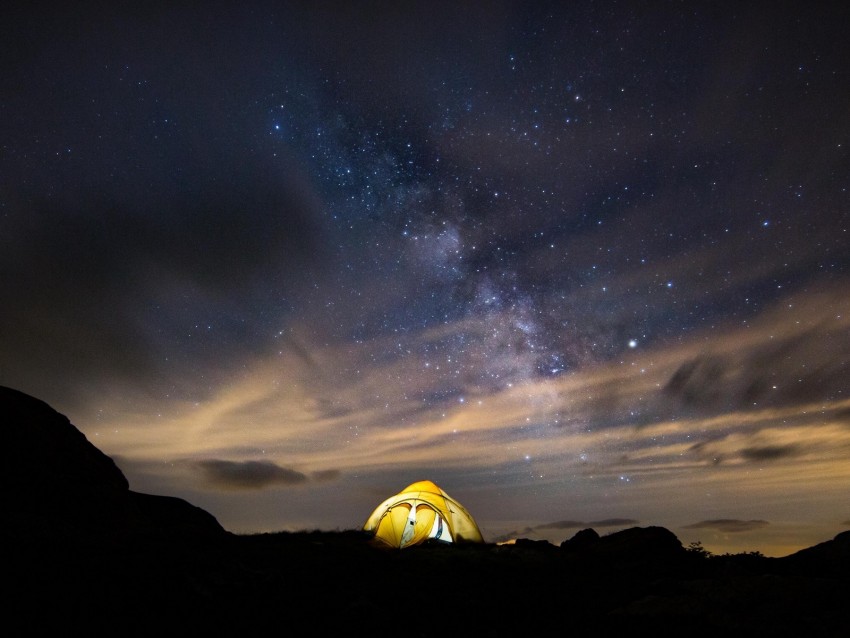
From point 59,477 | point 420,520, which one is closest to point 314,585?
point 59,477

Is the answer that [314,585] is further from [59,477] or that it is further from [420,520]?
[420,520]

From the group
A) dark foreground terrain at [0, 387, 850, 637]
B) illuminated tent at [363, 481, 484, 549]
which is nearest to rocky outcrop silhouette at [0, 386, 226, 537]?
dark foreground terrain at [0, 387, 850, 637]

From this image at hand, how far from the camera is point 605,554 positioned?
538 inches

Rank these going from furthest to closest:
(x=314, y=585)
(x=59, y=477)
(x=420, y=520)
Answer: (x=420, y=520) < (x=59, y=477) < (x=314, y=585)

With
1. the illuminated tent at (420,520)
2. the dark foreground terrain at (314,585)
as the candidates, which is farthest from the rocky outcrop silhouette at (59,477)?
the illuminated tent at (420,520)

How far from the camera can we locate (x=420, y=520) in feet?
64.0

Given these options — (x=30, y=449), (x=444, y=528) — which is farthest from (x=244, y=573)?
(x=444, y=528)

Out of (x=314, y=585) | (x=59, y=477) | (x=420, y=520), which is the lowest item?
(x=314, y=585)

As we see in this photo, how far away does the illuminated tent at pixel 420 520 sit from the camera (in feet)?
63.0

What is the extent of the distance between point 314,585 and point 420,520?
11.2 metres

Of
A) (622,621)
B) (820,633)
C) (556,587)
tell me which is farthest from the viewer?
(556,587)

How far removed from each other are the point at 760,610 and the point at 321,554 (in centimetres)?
1046

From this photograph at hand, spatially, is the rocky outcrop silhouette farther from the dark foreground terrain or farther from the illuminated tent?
the illuminated tent

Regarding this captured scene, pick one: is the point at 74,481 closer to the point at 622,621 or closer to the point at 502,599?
the point at 502,599
